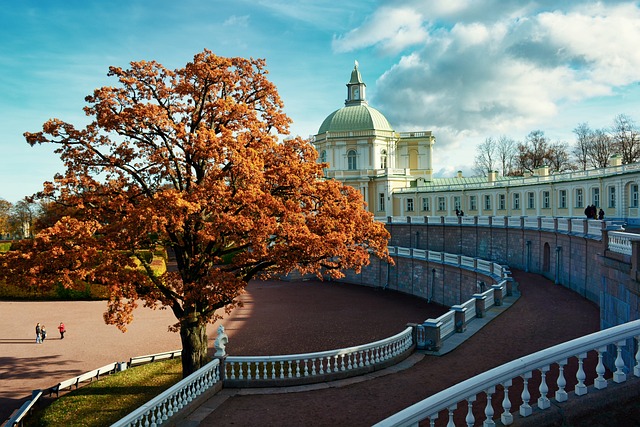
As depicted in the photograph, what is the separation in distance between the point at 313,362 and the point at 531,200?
36203 millimetres

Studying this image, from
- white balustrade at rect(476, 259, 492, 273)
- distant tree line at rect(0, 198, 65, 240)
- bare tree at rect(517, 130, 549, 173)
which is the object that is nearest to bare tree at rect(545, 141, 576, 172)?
bare tree at rect(517, 130, 549, 173)

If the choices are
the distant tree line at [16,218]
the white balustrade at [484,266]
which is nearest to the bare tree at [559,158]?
the white balustrade at [484,266]

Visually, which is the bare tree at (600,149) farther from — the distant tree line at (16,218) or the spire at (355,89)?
the distant tree line at (16,218)

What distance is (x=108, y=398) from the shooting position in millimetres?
15461

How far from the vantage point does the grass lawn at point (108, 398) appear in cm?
1385

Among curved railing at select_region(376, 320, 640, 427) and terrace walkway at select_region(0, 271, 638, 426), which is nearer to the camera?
curved railing at select_region(376, 320, 640, 427)

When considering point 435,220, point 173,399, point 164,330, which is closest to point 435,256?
point 435,220

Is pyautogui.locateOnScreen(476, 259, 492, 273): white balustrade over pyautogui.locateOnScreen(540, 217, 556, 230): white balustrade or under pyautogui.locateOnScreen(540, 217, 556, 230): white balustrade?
under

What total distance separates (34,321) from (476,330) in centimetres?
2637

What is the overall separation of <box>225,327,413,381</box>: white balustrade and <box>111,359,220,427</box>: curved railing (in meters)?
0.69

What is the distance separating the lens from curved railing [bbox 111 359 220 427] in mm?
10388

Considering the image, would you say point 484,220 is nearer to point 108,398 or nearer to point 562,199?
point 562,199

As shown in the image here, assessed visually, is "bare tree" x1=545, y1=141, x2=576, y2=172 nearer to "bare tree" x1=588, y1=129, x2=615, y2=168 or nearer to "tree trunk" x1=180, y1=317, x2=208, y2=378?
"bare tree" x1=588, y1=129, x2=615, y2=168

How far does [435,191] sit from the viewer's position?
2249 inches
